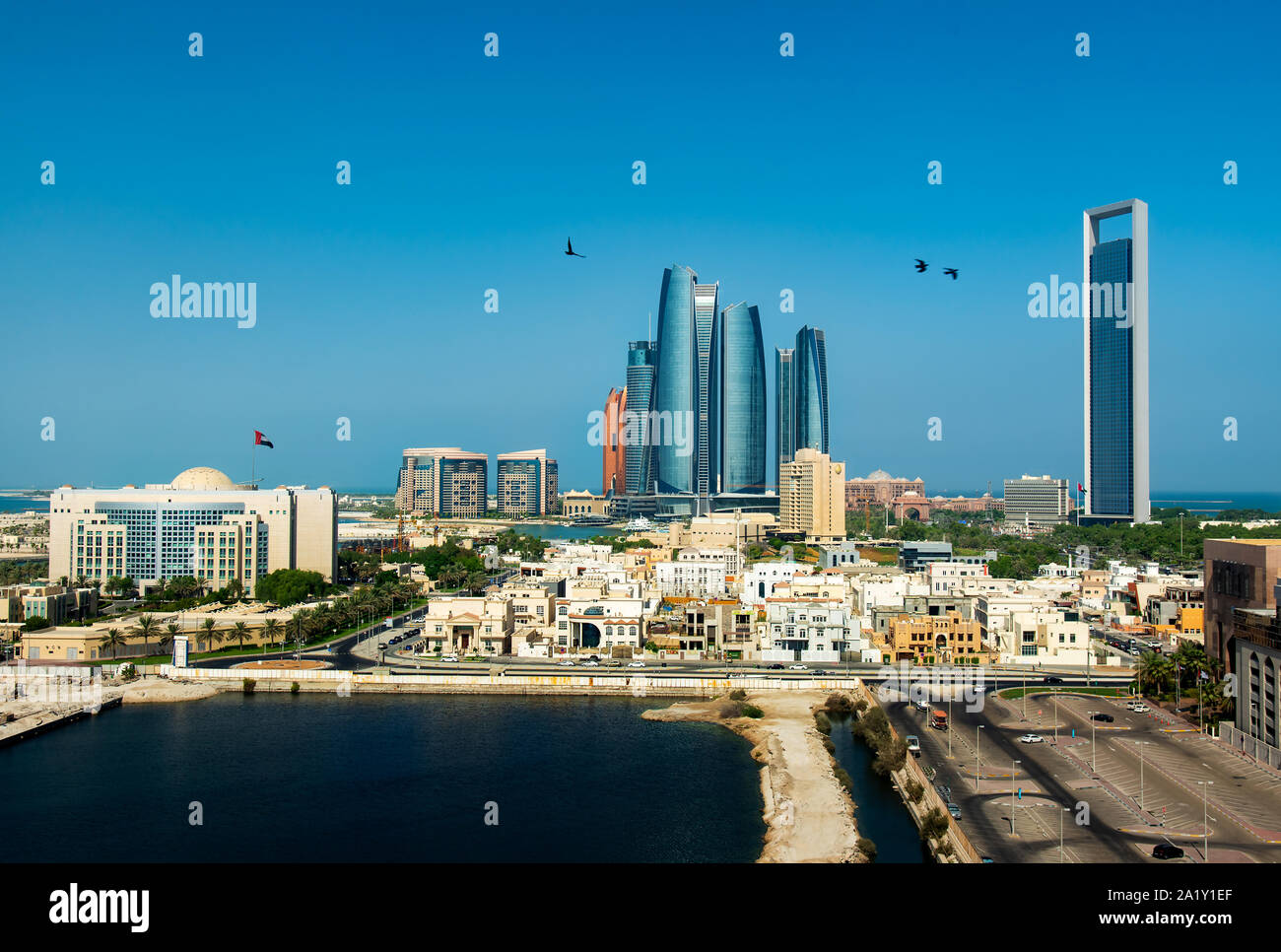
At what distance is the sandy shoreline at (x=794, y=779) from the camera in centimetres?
1085

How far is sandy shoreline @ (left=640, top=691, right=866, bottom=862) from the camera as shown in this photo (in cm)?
1085

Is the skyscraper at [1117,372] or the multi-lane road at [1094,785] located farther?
the skyscraper at [1117,372]

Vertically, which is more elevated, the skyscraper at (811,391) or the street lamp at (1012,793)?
the skyscraper at (811,391)

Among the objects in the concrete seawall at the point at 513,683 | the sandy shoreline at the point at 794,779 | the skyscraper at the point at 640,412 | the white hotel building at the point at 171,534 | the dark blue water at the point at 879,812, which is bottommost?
the dark blue water at the point at 879,812

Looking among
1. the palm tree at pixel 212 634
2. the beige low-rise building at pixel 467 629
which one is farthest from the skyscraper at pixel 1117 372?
the palm tree at pixel 212 634

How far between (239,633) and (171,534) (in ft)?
30.3

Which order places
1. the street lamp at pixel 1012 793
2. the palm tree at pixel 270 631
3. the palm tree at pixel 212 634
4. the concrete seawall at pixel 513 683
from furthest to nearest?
the palm tree at pixel 270 631
the palm tree at pixel 212 634
the concrete seawall at pixel 513 683
the street lamp at pixel 1012 793

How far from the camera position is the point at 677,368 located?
67562 mm

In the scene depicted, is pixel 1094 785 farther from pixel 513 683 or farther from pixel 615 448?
pixel 615 448

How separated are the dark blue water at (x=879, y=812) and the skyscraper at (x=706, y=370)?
5329cm

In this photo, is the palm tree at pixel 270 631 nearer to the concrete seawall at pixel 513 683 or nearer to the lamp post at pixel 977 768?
the concrete seawall at pixel 513 683

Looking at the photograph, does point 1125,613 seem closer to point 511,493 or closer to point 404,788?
point 404,788

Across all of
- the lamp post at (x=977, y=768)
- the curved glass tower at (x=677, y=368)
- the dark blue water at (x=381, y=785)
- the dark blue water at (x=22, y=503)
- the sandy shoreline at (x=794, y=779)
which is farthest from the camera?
the dark blue water at (x=22, y=503)

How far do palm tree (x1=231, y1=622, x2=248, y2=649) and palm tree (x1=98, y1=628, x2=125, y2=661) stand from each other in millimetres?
2184
